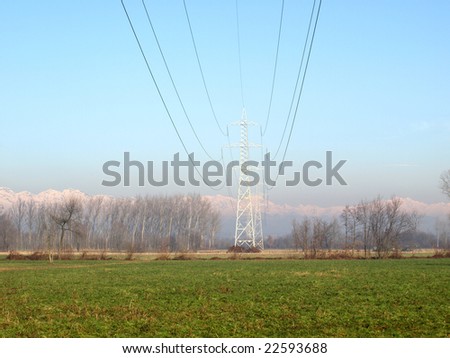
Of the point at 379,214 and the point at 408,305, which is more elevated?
the point at 379,214

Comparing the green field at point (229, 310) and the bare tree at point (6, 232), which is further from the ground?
the bare tree at point (6, 232)

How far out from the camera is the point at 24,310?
22.9 metres

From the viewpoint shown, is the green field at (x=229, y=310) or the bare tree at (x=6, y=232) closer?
the green field at (x=229, y=310)

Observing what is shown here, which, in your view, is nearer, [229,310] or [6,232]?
[229,310]

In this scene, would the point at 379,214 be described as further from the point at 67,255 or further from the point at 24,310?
the point at 24,310

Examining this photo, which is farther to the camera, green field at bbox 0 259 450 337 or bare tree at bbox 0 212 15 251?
bare tree at bbox 0 212 15 251

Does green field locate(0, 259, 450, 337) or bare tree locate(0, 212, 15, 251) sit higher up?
bare tree locate(0, 212, 15, 251)

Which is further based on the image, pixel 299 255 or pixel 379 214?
pixel 379 214

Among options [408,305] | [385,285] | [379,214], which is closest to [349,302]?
[408,305]
